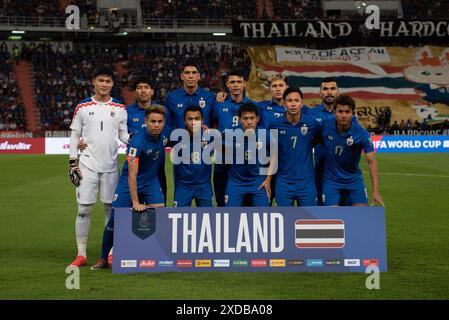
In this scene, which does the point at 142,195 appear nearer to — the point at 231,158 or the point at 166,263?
the point at 166,263

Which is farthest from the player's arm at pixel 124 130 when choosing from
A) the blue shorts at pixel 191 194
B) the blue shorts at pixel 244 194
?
the blue shorts at pixel 244 194

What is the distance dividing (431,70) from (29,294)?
44.7 meters

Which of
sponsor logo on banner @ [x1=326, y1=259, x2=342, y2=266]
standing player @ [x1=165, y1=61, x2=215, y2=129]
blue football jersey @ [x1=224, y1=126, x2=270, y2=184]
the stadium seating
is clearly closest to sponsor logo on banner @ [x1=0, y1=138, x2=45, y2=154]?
the stadium seating

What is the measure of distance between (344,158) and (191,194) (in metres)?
1.89

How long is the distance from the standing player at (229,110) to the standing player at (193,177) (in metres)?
0.50

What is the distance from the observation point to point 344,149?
8.97 metres

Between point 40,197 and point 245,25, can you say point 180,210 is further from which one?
point 245,25

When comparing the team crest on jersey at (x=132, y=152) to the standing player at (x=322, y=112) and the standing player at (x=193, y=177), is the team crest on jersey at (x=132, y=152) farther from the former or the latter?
the standing player at (x=322, y=112)

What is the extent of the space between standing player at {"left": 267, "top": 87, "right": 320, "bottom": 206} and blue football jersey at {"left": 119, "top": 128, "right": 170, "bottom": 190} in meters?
1.34

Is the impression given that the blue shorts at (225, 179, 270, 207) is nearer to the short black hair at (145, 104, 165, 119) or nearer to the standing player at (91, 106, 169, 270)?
the standing player at (91, 106, 169, 270)

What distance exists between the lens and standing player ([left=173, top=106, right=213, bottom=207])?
29.6 ft

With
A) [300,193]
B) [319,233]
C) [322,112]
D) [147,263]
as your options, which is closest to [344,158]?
[300,193]

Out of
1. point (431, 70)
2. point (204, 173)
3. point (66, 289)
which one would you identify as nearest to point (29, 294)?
point (66, 289)

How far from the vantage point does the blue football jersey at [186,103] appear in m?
9.83
